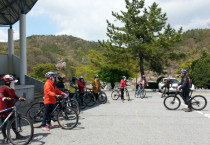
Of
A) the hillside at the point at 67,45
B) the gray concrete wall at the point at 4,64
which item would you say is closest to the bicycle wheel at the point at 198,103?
the gray concrete wall at the point at 4,64

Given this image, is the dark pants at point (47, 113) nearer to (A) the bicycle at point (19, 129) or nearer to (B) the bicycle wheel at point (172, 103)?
(A) the bicycle at point (19, 129)

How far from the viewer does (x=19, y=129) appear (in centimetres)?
539

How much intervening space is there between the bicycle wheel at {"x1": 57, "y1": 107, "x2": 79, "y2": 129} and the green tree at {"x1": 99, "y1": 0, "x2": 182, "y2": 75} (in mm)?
18078

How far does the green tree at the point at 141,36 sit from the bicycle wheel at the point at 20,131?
1977 centimetres

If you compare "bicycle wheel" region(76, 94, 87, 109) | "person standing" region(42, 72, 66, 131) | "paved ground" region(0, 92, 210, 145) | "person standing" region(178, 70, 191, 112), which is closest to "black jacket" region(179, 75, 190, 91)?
"person standing" region(178, 70, 191, 112)

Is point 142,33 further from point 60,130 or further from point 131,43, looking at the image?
point 60,130

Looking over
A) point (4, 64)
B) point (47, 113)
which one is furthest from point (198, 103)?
point (4, 64)

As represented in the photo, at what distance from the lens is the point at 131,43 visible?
24938 millimetres

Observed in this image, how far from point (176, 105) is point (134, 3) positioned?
60.1 ft

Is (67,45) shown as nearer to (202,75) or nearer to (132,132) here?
(202,75)

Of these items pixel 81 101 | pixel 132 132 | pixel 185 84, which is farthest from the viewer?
pixel 81 101

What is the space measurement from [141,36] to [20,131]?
22.4 metres

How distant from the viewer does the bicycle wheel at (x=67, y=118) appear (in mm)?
6741

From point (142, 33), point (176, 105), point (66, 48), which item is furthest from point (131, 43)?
point (66, 48)
